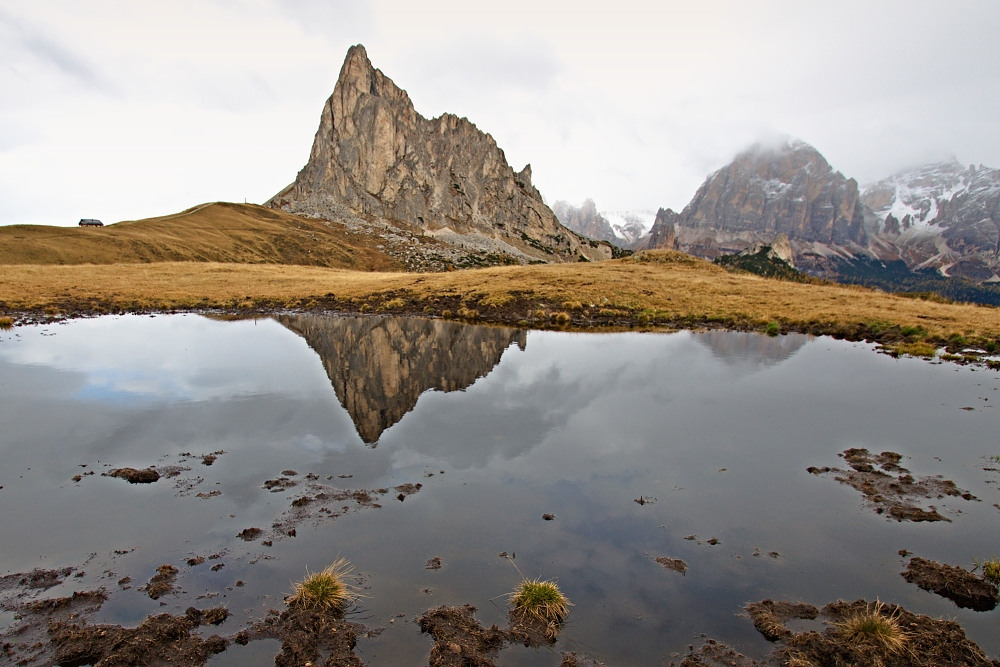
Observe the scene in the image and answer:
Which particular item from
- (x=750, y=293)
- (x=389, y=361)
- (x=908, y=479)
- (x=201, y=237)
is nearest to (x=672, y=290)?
(x=750, y=293)

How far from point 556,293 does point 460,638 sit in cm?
3996

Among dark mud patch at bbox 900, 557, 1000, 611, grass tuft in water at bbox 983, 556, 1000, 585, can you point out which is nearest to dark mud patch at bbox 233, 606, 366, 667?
dark mud patch at bbox 900, 557, 1000, 611

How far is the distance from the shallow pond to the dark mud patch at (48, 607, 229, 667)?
0.28 metres

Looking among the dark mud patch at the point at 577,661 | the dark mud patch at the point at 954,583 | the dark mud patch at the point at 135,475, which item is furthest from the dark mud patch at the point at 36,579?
the dark mud patch at the point at 954,583

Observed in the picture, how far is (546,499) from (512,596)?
3.36 m

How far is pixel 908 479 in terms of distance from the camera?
12008 millimetres

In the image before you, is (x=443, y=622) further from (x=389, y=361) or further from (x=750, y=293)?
(x=750, y=293)

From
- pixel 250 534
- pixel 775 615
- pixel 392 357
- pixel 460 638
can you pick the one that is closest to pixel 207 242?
pixel 392 357

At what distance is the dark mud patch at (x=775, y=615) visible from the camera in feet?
23.4

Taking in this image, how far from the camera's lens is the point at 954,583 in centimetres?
818

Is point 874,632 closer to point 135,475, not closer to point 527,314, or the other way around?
point 135,475

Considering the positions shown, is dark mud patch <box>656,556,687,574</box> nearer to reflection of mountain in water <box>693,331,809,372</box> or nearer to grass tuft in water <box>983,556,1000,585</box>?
grass tuft in water <box>983,556,1000,585</box>

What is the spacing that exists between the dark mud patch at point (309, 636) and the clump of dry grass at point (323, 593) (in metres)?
0.11

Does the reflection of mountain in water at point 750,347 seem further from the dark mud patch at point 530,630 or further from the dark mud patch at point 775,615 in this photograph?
the dark mud patch at point 530,630
